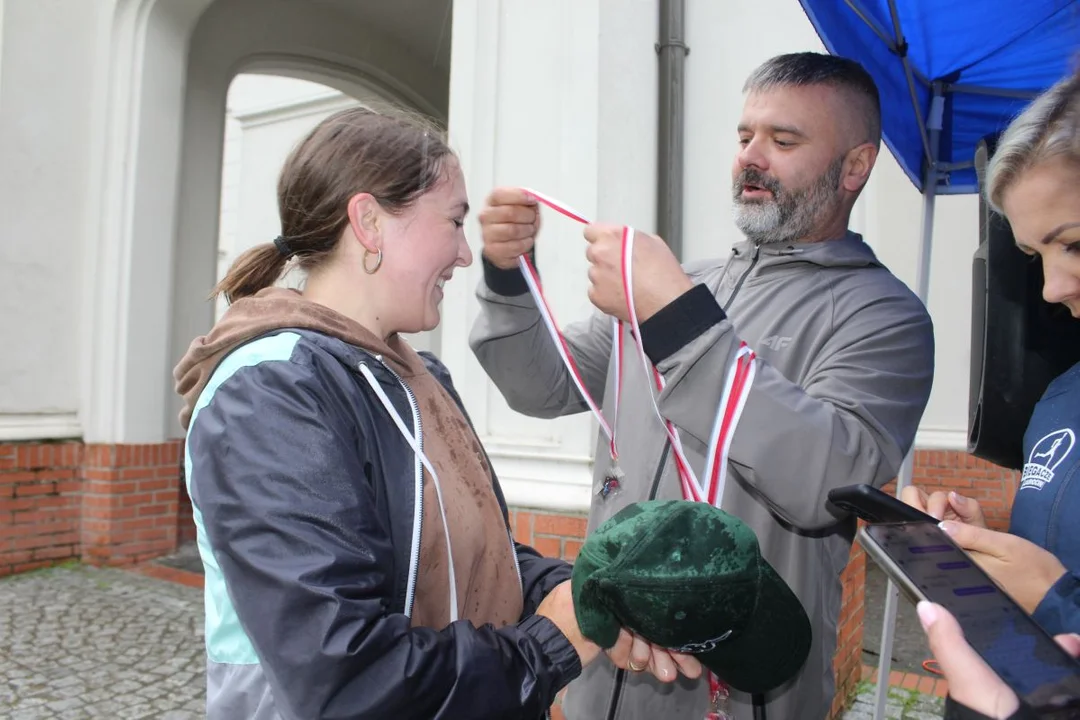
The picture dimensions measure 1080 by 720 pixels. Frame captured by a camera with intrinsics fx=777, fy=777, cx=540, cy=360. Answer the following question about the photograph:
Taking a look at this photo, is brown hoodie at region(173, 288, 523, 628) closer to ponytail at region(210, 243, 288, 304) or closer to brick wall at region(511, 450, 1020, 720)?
ponytail at region(210, 243, 288, 304)

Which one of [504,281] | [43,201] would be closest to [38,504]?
[43,201]

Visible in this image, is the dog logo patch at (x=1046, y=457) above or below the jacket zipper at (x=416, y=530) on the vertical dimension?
above

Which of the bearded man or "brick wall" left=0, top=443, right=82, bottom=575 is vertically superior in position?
the bearded man

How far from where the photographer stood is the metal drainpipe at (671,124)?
3.23 meters

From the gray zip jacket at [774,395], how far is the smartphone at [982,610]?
0.95 ft

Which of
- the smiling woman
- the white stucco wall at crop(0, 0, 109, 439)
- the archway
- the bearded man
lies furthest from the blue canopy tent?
the white stucco wall at crop(0, 0, 109, 439)

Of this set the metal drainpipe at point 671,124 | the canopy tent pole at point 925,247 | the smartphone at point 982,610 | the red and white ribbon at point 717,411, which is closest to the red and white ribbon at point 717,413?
the red and white ribbon at point 717,411

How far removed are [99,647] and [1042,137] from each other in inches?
184

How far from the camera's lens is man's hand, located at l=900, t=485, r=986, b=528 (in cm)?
129

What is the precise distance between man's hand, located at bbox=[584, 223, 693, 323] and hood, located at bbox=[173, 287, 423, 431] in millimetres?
418

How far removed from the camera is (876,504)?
3.51 ft

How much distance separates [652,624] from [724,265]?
1113 millimetres

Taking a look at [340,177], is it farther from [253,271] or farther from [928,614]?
[928,614]

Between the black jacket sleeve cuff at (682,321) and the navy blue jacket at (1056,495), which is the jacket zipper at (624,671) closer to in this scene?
the black jacket sleeve cuff at (682,321)
